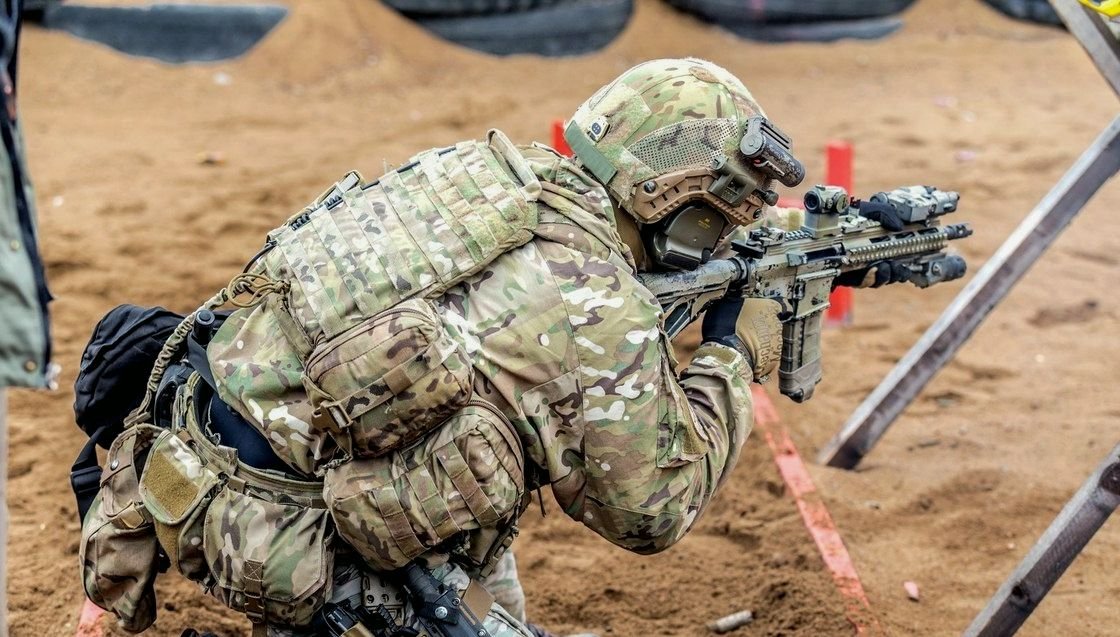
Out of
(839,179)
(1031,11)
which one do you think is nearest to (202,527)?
(839,179)

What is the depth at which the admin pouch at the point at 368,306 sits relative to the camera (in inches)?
90.2

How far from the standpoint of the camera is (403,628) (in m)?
2.67

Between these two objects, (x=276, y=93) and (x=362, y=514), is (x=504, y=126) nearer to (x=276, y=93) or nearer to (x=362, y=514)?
(x=276, y=93)

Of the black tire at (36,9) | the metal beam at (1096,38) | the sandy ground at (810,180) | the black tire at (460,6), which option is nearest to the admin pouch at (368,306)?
the sandy ground at (810,180)

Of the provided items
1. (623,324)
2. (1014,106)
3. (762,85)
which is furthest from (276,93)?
(623,324)

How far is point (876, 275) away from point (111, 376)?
226 cm

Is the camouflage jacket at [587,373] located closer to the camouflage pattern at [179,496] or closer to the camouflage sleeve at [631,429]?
the camouflage sleeve at [631,429]

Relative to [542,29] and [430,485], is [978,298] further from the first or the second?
[542,29]

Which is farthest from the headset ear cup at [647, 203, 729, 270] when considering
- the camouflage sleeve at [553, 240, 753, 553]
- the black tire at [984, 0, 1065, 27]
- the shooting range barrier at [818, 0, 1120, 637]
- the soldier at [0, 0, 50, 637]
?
the black tire at [984, 0, 1065, 27]

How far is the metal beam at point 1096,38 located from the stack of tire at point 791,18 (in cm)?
809

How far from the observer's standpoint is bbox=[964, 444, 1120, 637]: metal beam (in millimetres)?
2953

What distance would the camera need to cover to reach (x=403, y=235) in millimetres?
2529

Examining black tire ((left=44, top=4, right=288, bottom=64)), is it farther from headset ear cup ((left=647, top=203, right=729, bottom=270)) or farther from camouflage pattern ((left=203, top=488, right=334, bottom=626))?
camouflage pattern ((left=203, top=488, right=334, bottom=626))

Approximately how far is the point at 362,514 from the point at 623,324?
0.70m
